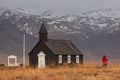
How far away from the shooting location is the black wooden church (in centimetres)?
6831

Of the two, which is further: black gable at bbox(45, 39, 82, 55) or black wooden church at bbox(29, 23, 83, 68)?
black gable at bbox(45, 39, 82, 55)

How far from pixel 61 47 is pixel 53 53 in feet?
6.66

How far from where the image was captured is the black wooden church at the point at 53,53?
224 ft

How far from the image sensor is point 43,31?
7281 cm

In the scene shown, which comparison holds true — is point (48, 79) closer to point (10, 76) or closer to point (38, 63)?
point (10, 76)

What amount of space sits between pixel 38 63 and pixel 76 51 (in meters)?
6.13

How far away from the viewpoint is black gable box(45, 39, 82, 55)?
68.6 meters

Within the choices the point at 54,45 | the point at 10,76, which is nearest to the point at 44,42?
the point at 54,45

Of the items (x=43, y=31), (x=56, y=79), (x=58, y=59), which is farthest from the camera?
(x=43, y=31)

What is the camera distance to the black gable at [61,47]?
6862 cm

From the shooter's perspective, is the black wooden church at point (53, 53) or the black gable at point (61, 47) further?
the black gable at point (61, 47)

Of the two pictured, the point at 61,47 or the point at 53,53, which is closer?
the point at 53,53

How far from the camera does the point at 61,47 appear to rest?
227 ft

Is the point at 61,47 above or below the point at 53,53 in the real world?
above
